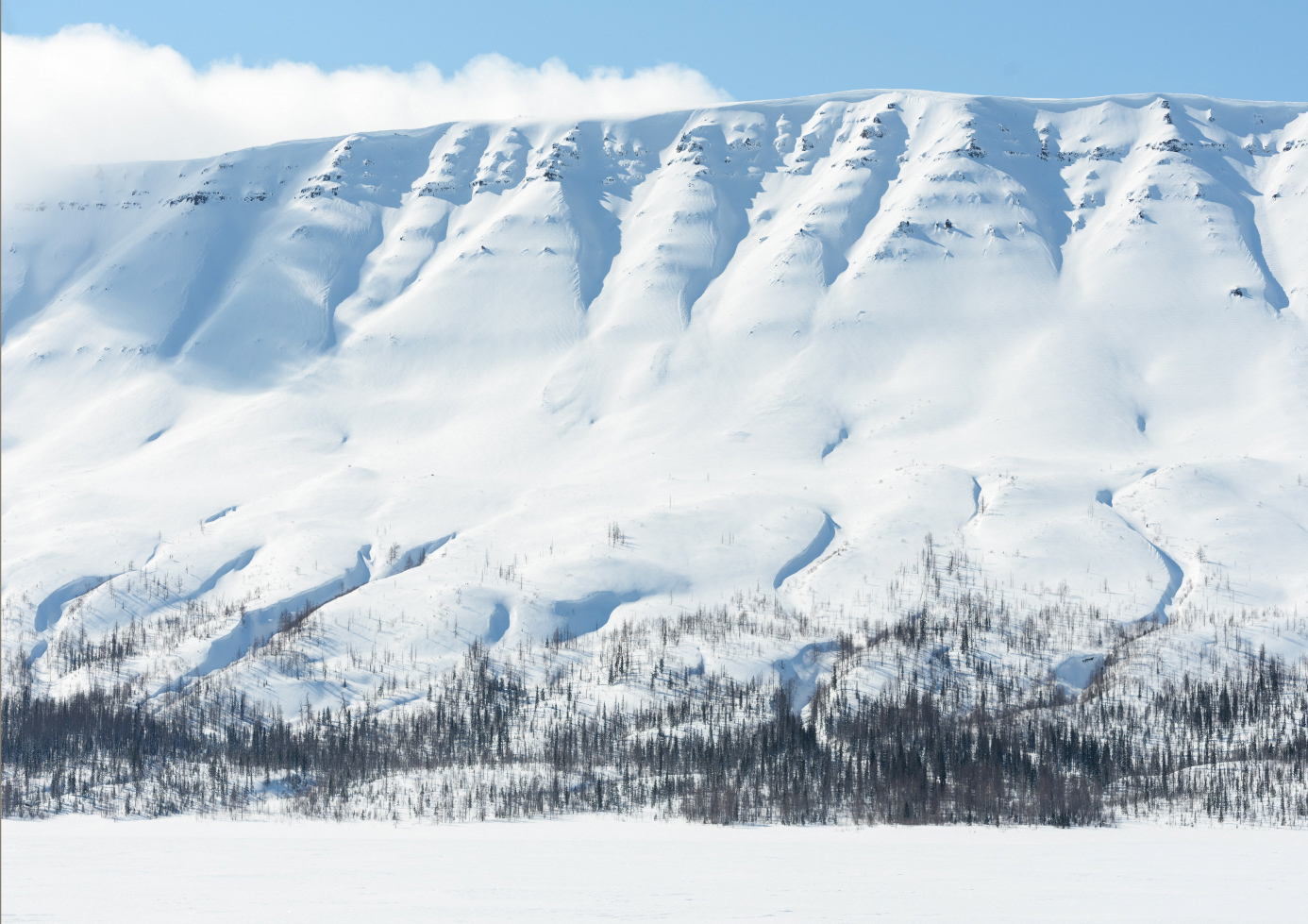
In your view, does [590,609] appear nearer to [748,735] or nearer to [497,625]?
[497,625]

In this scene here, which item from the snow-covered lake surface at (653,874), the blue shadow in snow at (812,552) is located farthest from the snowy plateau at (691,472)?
the snow-covered lake surface at (653,874)

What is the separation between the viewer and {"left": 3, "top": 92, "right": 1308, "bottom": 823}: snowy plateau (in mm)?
93125

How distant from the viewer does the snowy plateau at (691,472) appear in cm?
9312

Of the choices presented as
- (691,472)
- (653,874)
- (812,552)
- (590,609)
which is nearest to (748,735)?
(590,609)

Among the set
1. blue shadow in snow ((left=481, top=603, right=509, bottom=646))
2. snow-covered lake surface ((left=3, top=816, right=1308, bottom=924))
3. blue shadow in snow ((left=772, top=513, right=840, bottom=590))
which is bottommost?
snow-covered lake surface ((left=3, top=816, right=1308, bottom=924))

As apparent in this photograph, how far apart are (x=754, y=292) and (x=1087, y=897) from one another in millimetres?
134502

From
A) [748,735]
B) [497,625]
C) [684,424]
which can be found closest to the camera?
[748,735]

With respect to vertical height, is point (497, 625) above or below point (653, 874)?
above

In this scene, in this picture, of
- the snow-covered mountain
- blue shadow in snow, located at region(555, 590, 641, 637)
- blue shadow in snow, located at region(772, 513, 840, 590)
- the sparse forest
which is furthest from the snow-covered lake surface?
blue shadow in snow, located at region(772, 513, 840, 590)

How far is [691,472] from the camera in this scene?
134 metres

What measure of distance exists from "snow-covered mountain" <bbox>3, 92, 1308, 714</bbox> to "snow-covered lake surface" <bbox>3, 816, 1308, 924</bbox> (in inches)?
1346

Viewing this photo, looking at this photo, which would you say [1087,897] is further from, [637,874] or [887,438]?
[887,438]

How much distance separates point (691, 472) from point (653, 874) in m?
90.7

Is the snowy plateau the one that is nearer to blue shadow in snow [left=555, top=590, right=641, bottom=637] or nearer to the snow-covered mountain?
blue shadow in snow [left=555, top=590, right=641, bottom=637]
